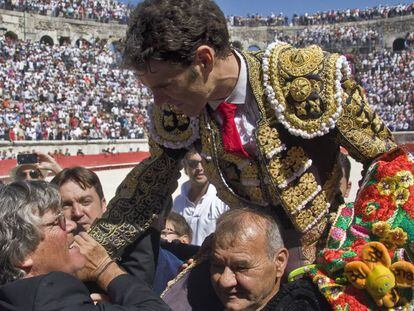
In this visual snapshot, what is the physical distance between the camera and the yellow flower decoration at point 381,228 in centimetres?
160

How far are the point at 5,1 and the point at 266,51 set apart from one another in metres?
26.8

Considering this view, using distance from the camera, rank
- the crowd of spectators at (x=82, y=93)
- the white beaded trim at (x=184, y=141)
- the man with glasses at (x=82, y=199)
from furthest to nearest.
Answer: the crowd of spectators at (x=82, y=93)
the man with glasses at (x=82, y=199)
the white beaded trim at (x=184, y=141)

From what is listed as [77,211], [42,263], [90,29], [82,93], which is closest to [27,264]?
[42,263]

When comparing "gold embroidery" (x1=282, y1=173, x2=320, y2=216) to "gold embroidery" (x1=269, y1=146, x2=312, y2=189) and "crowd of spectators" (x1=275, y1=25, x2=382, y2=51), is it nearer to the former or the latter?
"gold embroidery" (x1=269, y1=146, x2=312, y2=189)

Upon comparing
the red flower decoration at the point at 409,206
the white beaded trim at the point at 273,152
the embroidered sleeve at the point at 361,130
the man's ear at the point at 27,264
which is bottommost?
the man's ear at the point at 27,264

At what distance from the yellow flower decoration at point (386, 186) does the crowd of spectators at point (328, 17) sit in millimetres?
31717

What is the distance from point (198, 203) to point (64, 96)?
687 inches

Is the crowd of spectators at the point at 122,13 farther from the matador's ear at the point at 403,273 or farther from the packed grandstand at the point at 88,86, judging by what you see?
the matador's ear at the point at 403,273

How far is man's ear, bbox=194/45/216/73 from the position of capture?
174cm

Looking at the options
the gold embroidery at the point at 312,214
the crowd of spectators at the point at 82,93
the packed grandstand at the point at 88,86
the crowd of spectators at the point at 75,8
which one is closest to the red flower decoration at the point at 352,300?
the gold embroidery at the point at 312,214

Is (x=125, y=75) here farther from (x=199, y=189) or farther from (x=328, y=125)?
(x=328, y=125)

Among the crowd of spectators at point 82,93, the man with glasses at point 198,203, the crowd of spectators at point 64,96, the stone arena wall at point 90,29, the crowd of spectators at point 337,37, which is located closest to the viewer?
the man with glasses at point 198,203

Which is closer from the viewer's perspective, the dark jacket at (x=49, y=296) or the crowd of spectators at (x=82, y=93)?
the dark jacket at (x=49, y=296)

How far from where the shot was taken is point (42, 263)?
163 cm
